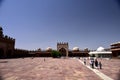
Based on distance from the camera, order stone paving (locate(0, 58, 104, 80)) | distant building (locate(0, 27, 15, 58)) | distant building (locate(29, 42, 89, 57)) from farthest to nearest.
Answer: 1. distant building (locate(29, 42, 89, 57))
2. distant building (locate(0, 27, 15, 58))
3. stone paving (locate(0, 58, 104, 80))

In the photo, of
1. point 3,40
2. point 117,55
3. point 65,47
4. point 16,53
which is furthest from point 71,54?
point 3,40

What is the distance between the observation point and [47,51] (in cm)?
7194

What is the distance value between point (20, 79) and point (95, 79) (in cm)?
552

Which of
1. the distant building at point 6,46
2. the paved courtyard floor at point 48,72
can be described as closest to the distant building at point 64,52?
the distant building at point 6,46

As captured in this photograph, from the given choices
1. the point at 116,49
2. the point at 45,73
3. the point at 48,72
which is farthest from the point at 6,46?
the point at 45,73

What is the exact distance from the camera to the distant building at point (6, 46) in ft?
142

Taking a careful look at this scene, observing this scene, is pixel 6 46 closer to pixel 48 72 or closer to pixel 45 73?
pixel 48 72

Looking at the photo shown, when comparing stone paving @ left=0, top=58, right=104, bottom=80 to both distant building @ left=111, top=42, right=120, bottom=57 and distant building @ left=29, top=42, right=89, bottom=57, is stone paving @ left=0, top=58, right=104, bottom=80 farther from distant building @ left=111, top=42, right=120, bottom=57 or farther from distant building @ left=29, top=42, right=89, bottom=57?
distant building @ left=29, top=42, right=89, bottom=57

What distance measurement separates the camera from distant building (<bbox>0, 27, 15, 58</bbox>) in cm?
4328

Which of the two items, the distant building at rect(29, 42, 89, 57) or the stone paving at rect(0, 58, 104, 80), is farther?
the distant building at rect(29, 42, 89, 57)

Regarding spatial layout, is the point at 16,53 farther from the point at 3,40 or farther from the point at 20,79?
the point at 20,79

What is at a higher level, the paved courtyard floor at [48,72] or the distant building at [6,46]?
the distant building at [6,46]

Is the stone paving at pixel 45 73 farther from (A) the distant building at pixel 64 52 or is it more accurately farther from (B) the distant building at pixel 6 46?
(A) the distant building at pixel 64 52

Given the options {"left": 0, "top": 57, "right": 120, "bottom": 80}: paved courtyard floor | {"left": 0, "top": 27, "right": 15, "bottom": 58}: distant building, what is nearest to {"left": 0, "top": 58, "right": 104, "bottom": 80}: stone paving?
{"left": 0, "top": 57, "right": 120, "bottom": 80}: paved courtyard floor
